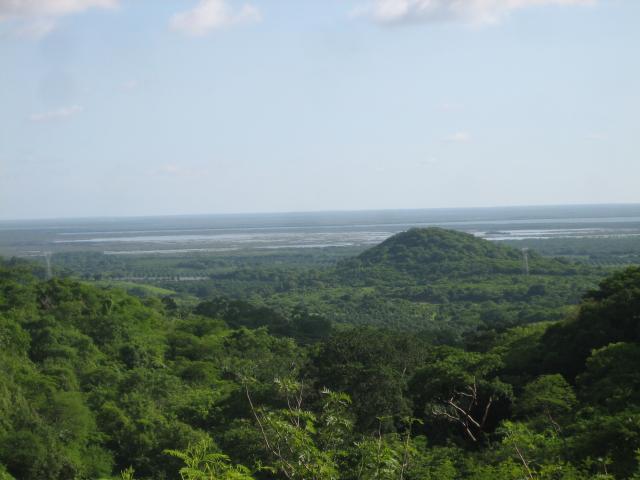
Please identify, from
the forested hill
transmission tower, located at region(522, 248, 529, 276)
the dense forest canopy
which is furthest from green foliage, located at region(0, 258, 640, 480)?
the forested hill

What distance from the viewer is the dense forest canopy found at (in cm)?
1175

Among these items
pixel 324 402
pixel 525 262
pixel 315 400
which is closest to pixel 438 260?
pixel 525 262

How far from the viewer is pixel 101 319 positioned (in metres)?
41.5

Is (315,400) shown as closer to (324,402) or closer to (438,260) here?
(324,402)

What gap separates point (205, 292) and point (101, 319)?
59.2m

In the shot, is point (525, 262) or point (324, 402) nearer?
point (324, 402)

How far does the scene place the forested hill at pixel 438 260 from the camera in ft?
326

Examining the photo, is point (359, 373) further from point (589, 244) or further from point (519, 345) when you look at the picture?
point (589, 244)

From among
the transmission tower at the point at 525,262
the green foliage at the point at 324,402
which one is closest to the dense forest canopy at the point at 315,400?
the green foliage at the point at 324,402

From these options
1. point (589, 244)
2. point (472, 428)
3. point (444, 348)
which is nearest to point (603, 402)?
point (472, 428)

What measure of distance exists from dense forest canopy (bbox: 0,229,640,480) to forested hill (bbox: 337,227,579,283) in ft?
183

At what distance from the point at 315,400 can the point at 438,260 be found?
276 ft

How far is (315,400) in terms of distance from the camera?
24.9 meters

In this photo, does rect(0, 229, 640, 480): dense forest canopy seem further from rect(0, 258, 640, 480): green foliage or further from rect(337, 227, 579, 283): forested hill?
rect(337, 227, 579, 283): forested hill
